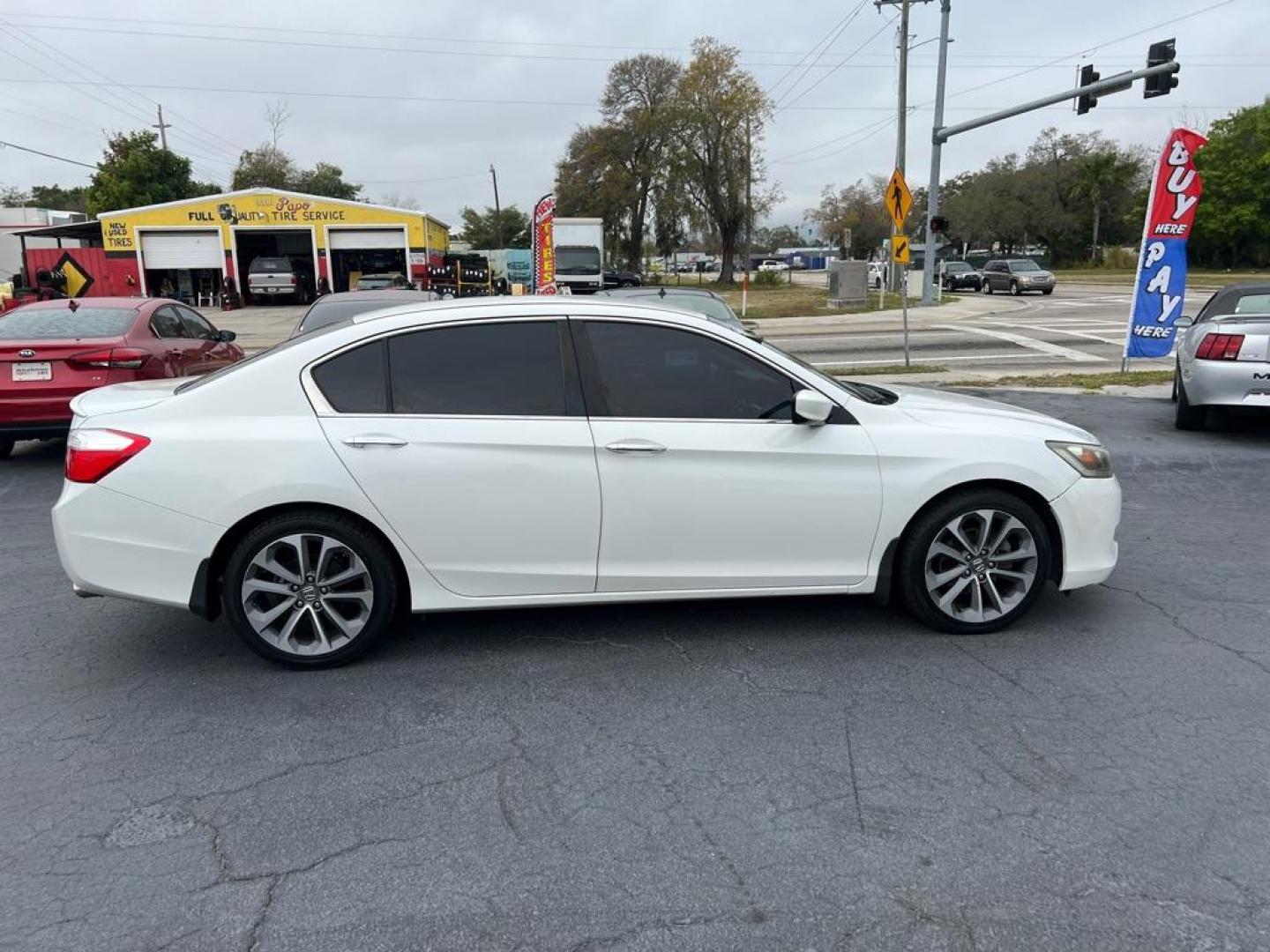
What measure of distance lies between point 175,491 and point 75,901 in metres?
1.80

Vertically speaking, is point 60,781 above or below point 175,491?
below

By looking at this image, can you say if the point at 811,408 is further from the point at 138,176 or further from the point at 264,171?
the point at 264,171

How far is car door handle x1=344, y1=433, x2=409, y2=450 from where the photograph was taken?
4176 millimetres

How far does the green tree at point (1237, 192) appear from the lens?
62719 millimetres

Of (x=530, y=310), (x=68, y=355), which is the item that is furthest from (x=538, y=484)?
(x=68, y=355)

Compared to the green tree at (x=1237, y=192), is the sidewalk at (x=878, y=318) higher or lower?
lower

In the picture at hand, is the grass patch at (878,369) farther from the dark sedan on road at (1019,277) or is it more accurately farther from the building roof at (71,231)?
the building roof at (71,231)

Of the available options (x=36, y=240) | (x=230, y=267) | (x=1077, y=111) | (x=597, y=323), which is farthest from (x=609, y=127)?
(x=597, y=323)

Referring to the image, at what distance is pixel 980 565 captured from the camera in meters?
4.61

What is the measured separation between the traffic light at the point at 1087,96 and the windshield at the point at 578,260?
17.9 m

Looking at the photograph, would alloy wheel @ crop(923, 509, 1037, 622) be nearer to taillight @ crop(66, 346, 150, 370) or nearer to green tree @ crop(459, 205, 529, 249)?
taillight @ crop(66, 346, 150, 370)

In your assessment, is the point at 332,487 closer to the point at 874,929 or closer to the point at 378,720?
the point at 378,720

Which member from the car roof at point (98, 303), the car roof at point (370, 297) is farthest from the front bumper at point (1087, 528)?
the car roof at point (98, 303)

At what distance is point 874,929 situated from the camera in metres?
2.63
